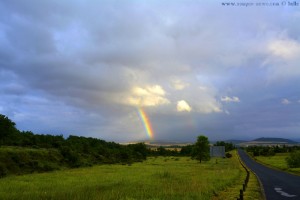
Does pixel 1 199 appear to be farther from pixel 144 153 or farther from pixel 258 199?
→ pixel 144 153

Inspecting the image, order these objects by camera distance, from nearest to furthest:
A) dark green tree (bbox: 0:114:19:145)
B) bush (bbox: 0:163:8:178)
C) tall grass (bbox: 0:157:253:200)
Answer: tall grass (bbox: 0:157:253:200), bush (bbox: 0:163:8:178), dark green tree (bbox: 0:114:19:145)

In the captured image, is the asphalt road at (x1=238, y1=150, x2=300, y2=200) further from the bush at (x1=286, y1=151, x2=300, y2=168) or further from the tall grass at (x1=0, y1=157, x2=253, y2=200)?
the bush at (x1=286, y1=151, x2=300, y2=168)

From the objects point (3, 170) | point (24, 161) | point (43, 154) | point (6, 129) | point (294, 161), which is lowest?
point (3, 170)

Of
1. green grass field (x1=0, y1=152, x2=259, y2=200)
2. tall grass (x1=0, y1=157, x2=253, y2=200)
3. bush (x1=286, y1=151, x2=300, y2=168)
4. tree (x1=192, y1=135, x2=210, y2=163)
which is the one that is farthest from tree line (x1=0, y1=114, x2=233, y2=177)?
bush (x1=286, y1=151, x2=300, y2=168)

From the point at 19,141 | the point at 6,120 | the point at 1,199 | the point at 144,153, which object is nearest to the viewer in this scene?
the point at 1,199

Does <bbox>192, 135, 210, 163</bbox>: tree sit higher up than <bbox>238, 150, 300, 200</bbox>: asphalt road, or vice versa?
<bbox>192, 135, 210, 163</bbox>: tree

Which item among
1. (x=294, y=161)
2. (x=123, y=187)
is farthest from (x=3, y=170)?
(x=294, y=161)

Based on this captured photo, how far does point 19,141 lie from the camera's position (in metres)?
94.8

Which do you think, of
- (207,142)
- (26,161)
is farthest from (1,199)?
(207,142)

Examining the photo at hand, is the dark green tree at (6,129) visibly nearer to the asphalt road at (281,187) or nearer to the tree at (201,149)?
the tree at (201,149)

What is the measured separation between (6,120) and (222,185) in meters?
67.1

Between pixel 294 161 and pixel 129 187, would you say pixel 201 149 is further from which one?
pixel 129 187

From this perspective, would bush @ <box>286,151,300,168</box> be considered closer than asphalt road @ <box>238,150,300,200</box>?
No

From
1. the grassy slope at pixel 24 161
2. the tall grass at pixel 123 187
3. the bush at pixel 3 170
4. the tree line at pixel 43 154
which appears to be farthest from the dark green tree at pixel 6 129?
the tall grass at pixel 123 187
